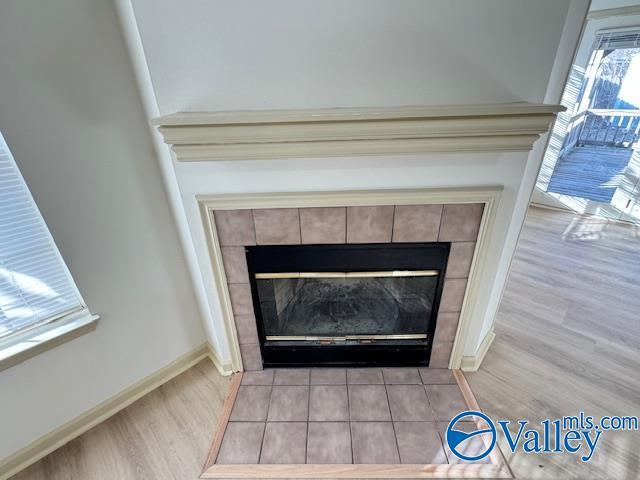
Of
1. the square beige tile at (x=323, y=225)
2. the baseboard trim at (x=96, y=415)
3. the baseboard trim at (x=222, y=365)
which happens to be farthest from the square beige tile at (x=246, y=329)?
the square beige tile at (x=323, y=225)

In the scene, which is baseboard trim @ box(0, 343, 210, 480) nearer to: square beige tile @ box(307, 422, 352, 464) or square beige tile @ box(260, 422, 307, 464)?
square beige tile @ box(260, 422, 307, 464)

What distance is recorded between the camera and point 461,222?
4.28 feet

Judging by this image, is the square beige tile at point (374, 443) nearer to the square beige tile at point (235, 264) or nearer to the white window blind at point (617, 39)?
the square beige tile at point (235, 264)

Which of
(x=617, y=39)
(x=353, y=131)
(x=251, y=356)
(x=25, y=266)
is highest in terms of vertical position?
(x=617, y=39)

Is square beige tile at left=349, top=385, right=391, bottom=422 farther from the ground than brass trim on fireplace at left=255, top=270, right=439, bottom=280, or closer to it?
closer to it

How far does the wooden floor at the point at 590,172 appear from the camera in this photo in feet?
10.7

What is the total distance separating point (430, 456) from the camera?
132 cm

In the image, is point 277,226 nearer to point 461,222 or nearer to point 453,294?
point 461,222

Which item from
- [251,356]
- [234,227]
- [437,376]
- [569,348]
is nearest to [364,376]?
[437,376]

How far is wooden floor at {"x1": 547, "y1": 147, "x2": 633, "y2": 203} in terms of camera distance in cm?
325

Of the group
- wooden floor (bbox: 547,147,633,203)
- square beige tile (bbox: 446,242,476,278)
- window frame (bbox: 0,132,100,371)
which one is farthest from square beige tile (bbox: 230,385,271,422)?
wooden floor (bbox: 547,147,633,203)

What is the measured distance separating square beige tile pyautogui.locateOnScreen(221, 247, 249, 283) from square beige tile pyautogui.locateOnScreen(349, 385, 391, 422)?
0.84m

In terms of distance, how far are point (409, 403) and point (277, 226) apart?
1.14 meters

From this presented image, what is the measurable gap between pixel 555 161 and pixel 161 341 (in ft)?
14.6
